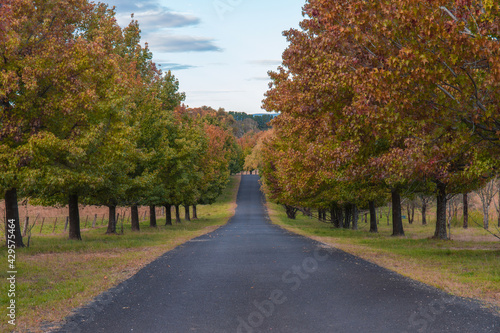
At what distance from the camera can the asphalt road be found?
23.2 feet

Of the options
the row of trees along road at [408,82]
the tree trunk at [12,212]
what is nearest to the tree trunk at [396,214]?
the row of trees along road at [408,82]

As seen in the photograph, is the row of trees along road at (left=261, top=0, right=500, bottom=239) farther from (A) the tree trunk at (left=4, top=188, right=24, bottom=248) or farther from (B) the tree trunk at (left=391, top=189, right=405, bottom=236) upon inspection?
(A) the tree trunk at (left=4, top=188, right=24, bottom=248)

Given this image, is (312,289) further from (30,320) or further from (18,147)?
(18,147)

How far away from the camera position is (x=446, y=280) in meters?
11.0

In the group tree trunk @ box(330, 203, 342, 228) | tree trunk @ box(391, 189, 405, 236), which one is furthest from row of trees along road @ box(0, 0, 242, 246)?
tree trunk @ box(330, 203, 342, 228)

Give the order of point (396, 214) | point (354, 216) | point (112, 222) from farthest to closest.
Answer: point (354, 216), point (112, 222), point (396, 214)

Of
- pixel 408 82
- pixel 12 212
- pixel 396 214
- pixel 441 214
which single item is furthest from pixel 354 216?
pixel 408 82

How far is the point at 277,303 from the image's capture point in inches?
335

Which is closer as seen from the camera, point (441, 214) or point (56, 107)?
point (56, 107)

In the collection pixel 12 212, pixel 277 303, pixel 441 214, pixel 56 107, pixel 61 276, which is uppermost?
pixel 56 107

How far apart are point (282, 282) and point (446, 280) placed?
12.2 feet

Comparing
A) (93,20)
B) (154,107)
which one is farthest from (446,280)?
(154,107)

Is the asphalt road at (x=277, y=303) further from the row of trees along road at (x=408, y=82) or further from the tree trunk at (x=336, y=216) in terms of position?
the tree trunk at (x=336, y=216)

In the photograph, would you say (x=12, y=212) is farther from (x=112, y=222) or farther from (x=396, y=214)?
(x=396, y=214)
